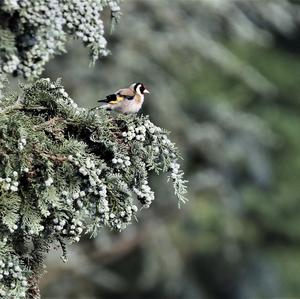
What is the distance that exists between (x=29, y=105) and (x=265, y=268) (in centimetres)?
1795

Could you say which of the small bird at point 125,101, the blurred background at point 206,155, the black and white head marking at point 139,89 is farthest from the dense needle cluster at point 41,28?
the blurred background at point 206,155

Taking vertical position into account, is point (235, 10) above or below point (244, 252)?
above

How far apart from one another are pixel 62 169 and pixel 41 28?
57.1 inches

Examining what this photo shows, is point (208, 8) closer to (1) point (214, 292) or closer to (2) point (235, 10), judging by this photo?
(2) point (235, 10)

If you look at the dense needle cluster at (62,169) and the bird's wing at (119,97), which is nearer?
the dense needle cluster at (62,169)

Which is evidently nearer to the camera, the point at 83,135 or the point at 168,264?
the point at 83,135

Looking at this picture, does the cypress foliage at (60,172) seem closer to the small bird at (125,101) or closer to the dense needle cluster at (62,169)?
the dense needle cluster at (62,169)

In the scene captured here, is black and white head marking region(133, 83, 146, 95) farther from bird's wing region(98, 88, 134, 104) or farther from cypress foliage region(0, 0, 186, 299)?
cypress foliage region(0, 0, 186, 299)

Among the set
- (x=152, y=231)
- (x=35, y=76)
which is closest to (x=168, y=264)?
(x=152, y=231)

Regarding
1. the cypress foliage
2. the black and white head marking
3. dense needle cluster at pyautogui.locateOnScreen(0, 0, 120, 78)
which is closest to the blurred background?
the black and white head marking

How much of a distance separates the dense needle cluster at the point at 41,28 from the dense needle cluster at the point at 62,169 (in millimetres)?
972

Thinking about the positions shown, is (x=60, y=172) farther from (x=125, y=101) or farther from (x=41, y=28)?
(x=125, y=101)

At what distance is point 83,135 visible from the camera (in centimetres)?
575

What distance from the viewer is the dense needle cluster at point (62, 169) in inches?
218
